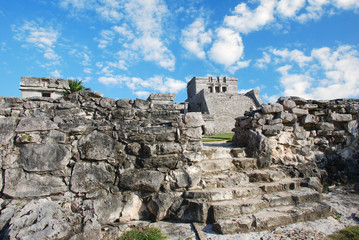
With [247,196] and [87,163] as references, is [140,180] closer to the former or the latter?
[87,163]

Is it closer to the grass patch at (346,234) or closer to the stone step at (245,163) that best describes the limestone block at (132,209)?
the stone step at (245,163)

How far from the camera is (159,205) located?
3.09 metres

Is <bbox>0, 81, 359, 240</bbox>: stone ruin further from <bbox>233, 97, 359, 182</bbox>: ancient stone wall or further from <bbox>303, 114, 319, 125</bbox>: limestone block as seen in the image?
<bbox>303, 114, 319, 125</bbox>: limestone block

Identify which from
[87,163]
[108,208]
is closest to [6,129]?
[87,163]

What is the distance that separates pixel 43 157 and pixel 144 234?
175cm

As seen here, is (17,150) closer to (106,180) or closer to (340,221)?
(106,180)

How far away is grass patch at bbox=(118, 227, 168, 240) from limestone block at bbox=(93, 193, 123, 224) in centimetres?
37

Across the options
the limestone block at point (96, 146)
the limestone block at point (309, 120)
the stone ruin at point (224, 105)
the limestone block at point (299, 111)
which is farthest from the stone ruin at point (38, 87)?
the stone ruin at point (224, 105)

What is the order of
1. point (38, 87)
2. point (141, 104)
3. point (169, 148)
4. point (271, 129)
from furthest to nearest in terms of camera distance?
point (38, 87) → point (271, 129) → point (141, 104) → point (169, 148)

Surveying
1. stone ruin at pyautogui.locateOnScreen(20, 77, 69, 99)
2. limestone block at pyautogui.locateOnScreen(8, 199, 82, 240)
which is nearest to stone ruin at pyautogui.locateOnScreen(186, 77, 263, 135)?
stone ruin at pyautogui.locateOnScreen(20, 77, 69, 99)

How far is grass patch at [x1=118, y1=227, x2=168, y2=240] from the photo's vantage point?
2624 mm

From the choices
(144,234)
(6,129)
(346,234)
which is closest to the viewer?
(144,234)

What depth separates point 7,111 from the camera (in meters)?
→ 3.08

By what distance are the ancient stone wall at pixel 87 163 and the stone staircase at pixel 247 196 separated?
404 mm
